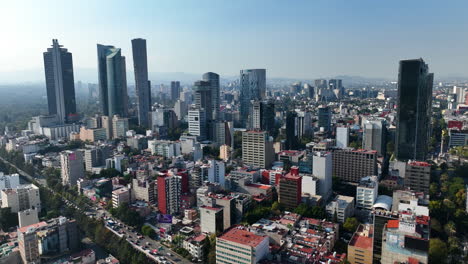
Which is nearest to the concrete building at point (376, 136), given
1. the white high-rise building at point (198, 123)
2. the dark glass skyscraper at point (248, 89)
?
the white high-rise building at point (198, 123)

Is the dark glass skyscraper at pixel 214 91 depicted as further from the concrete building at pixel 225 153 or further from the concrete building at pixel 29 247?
the concrete building at pixel 29 247

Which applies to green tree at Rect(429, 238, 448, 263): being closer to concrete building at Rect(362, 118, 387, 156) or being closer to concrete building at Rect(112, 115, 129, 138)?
concrete building at Rect(362, 118, 387, 156)

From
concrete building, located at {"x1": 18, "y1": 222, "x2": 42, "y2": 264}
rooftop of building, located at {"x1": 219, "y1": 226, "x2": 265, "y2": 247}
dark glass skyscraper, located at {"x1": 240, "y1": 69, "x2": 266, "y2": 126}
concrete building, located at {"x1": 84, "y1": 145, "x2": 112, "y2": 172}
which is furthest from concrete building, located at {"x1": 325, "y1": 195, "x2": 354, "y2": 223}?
dark glass skyscraper, located at {"x1": 240, "y1": 69, "x2": 266, "y2": 126}

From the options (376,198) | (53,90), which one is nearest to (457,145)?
(376,198)

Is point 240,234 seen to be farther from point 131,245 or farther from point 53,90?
point 53,90

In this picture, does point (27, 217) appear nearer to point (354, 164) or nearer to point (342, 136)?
point (354, 164)

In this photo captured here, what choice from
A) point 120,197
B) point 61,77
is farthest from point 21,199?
point 61,77
